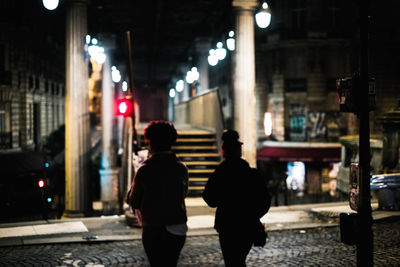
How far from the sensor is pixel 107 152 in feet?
93.0

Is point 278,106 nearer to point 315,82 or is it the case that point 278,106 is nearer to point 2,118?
point 315,82

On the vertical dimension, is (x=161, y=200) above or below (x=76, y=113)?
below

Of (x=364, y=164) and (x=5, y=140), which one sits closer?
(x=364, y=164)

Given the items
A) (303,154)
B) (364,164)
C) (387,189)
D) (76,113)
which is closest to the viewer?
(364,164)

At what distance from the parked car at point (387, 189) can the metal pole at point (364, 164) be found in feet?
22.3

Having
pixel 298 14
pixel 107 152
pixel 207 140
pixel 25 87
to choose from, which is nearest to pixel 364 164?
pixel 207 140

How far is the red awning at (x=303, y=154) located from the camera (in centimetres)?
2970

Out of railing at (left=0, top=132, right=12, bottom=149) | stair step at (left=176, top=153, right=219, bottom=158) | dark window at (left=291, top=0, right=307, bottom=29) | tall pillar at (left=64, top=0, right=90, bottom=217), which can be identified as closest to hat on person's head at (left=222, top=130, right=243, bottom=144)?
tall pillar at (left=64, top=0, right=90, bottom=217)

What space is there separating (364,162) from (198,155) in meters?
10.6

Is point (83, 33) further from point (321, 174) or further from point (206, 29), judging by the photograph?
point (321, 174)

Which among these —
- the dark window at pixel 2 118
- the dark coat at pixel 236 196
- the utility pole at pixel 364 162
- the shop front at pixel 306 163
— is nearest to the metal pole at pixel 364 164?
the utility pole at pixel 364 162

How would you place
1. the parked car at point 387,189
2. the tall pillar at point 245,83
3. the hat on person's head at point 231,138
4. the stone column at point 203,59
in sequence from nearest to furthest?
the hat on person's head at point 231,138 → the parked car at point 387,189 → the tall pillar at point 245,83 → the stone column at point 203,59

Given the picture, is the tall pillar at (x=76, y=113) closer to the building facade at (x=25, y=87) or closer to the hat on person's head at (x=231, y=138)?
the hat on person's head at (x=231, y=138)

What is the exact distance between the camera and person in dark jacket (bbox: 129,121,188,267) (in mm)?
4477
